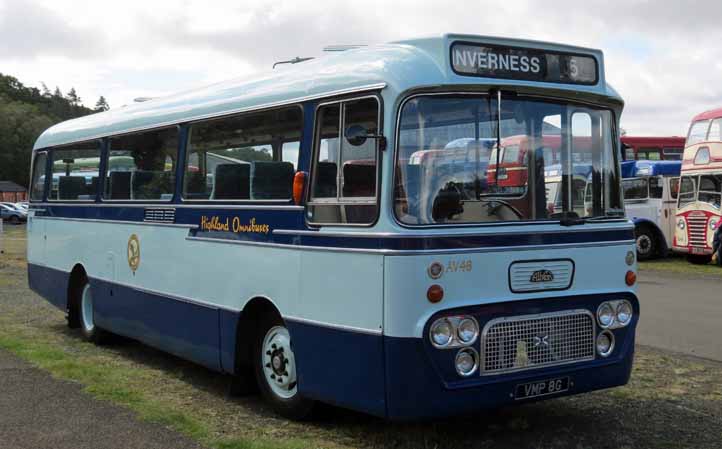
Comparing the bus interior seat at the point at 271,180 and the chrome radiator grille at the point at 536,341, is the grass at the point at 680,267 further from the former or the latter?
the bus interior seat at the point at 271,180

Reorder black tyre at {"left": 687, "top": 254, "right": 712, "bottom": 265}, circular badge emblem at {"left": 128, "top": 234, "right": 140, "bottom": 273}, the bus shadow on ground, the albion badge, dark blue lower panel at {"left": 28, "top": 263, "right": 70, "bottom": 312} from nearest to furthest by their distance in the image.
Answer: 1. the albion badge
2. the bus shadow on ground
3. circular badge emblem at {"left": 128, "top": 234, "right": 140, "bottom": 273}
4. dark blue lower panel at {"left": 28, "top": 263, "right": 70, "bottom": 312}
5. black tyre at {"left": 687, "top": 254, "right": 712, "bottom": 265}

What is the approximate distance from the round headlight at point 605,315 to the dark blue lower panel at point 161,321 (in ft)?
10.9

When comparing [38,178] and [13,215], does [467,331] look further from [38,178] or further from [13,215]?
[13,215]

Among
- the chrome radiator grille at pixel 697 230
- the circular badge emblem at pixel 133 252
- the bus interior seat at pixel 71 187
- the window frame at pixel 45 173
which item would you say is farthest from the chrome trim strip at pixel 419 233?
the chrome radiator grille at pixel 697 230

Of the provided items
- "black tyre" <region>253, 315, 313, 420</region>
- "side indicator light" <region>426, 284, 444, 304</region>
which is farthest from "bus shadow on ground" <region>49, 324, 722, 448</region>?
"side indicator light" <region>426, 284, 444, 304</region>

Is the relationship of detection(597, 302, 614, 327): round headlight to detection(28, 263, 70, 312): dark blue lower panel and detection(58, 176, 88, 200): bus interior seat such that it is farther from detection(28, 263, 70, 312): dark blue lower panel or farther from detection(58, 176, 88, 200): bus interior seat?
detection(28, 263, 70, 312): dark blue lower panel

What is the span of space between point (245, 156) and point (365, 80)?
1.93 metres

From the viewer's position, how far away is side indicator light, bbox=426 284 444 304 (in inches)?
230

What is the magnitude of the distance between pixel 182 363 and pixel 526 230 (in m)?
5.01

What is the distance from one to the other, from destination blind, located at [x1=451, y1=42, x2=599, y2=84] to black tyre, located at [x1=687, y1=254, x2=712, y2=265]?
61.2 ft

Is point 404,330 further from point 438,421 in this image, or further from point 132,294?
point 132,294

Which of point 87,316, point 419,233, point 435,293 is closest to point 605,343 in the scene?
point 435,293

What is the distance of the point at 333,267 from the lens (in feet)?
21.0

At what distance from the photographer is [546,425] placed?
6.91 metres
